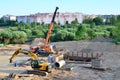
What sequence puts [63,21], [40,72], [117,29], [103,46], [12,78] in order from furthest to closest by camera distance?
[63,21]
[117,29]
[103,46]
[40,72]
[12,78]

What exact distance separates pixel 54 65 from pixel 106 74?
4.79m

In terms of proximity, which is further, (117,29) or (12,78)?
(117,29)

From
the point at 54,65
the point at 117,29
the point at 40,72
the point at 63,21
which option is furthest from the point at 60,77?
the point at 63,21

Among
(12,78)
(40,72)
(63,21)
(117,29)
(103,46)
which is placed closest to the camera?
(12,78)

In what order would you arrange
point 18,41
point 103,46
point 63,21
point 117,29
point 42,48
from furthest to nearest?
point 63,21 < point 18,41 < point 117,29 < point 103,46 < point 42,48

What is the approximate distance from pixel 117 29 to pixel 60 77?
29969mm

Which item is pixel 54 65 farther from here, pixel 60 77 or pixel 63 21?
pixel 63 21

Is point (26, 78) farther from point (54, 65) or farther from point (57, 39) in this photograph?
point (57, 39)

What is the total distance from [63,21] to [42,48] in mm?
113808

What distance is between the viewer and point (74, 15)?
160 metres

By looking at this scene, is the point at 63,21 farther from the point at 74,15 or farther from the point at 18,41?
the point at 18,41

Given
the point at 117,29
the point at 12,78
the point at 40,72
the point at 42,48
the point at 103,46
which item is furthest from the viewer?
the point at 117,29

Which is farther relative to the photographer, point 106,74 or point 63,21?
point 63,21

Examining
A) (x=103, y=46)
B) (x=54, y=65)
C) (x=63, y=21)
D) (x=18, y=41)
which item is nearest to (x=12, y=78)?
(x=54, y=65)
